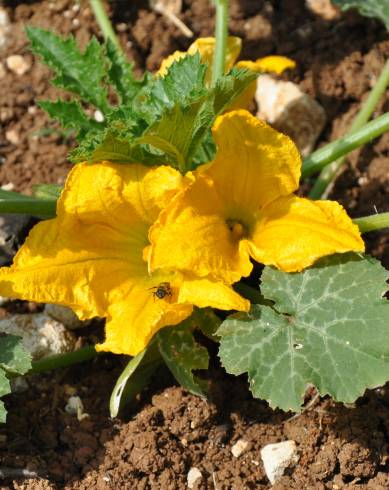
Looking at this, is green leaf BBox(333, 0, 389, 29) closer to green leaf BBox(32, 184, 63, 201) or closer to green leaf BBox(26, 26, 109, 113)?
green leaf BBox(26, 26, 109, 113)

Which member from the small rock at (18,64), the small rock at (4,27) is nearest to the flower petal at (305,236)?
the small rock at (18,64)

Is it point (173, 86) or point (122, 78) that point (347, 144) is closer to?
point (173, 86)

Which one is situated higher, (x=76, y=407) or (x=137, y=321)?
(x=137, y=321)

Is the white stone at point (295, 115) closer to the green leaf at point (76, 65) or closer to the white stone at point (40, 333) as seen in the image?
the green leaf at point (76, 65)

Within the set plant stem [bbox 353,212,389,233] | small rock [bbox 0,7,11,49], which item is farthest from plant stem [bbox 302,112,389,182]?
small rock [bbox 0,7,11,49]

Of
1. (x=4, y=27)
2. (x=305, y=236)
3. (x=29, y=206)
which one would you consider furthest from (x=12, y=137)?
(x=305, y=236)

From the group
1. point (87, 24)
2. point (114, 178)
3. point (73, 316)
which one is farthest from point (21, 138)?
point (114, 178)
